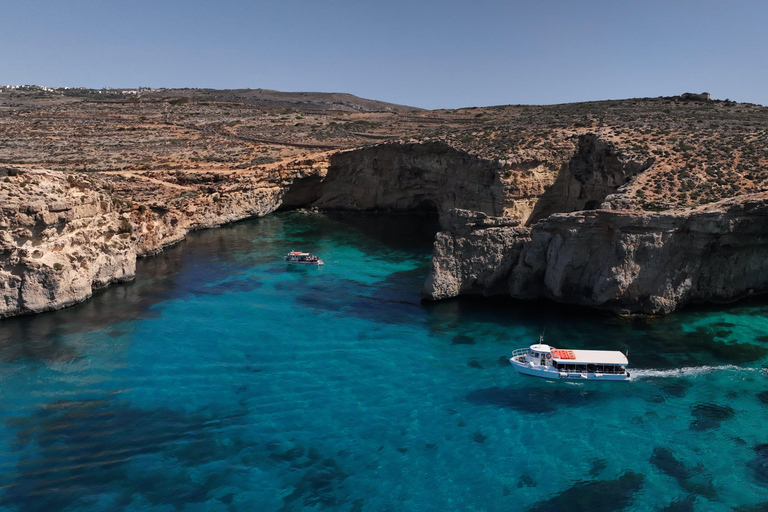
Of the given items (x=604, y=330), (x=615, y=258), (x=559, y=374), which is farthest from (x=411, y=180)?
(x=559, y=374)

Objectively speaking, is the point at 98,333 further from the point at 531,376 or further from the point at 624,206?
the point at 624,206

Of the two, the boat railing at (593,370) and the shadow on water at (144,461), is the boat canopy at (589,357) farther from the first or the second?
the shadow on water at (144,461)

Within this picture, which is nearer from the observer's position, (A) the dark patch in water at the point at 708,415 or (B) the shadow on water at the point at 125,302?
(A) the dark patch in water at the point at 708,415

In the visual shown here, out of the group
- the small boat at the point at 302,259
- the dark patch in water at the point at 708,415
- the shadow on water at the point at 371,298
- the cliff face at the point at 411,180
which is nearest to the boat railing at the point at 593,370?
the dark patch in water at the point at 708,415

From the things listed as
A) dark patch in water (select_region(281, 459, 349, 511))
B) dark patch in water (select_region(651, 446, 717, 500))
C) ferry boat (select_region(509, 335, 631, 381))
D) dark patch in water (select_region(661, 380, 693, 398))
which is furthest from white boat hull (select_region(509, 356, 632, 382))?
dark patch in water (select_region(281, 459, 349, 511))

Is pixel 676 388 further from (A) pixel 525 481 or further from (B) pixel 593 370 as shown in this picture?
(A) pixel 525 481

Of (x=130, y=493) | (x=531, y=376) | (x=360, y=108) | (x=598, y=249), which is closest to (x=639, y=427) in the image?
(x=531, y=376)
